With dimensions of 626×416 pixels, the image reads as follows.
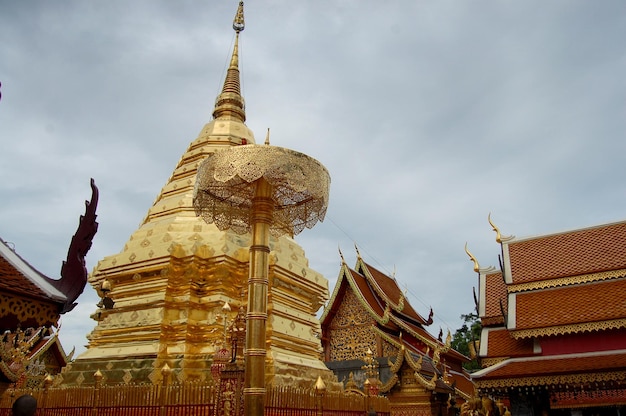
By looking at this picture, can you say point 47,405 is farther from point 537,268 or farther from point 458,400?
point 458,400

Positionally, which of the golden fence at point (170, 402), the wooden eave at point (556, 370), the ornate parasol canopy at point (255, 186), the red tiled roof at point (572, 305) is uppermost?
the ornate parasol canopy at point (255, 186)

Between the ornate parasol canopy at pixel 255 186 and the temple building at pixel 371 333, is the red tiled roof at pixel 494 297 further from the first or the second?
the ornate parasol canopy at pixel 255 186

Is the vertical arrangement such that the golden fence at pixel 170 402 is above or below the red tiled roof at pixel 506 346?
below

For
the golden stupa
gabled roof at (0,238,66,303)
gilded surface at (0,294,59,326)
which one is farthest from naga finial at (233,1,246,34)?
gilded surface at (0,294,59,326)

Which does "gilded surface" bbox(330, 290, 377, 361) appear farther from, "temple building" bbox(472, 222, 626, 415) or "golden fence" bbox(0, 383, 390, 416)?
"golden fence" bbox(0, 383, 390, 416)

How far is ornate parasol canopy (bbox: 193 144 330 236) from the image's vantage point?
516cm

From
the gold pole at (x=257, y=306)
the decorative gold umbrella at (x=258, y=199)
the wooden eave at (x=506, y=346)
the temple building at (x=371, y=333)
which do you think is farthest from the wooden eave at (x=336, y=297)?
the gold pole at (x=257, y=306)

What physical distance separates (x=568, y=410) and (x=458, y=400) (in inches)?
189

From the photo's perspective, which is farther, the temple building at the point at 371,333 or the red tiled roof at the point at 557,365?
the temple building at the point at 371,333

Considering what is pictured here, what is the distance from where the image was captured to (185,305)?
29.5 feet

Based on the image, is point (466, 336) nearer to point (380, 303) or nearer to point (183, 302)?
point (380, 303)

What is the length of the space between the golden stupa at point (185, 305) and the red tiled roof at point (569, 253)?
463cm

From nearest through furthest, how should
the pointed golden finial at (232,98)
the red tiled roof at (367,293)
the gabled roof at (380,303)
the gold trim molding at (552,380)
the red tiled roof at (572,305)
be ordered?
the gold trim molding at (552,380) → the red tiled roof at (572,305) → the pointed golden finial at (232,98) → the gabled roof at (380,303) → the red tiled roof at (367,293)

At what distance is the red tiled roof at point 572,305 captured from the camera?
9523mm
